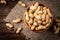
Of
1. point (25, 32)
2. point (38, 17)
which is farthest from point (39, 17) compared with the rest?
point (25, 32)

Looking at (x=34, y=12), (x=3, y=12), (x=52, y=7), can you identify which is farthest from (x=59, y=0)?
(x=3, y=12)

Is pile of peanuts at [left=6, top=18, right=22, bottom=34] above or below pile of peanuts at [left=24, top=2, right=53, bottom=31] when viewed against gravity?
below

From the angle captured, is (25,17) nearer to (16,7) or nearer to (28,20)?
(28,20)

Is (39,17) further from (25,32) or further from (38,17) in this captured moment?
(25,32)

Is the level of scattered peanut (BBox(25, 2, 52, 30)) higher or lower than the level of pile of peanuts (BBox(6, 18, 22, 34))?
higher

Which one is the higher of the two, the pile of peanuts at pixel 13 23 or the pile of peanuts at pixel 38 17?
the pile of peanuts at pixel 38 17

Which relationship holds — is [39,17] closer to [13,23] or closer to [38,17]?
[38,17]

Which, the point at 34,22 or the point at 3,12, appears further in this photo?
the point at 3,12

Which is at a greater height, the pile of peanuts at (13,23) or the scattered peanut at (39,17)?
the scattered peanut at (39,17)
